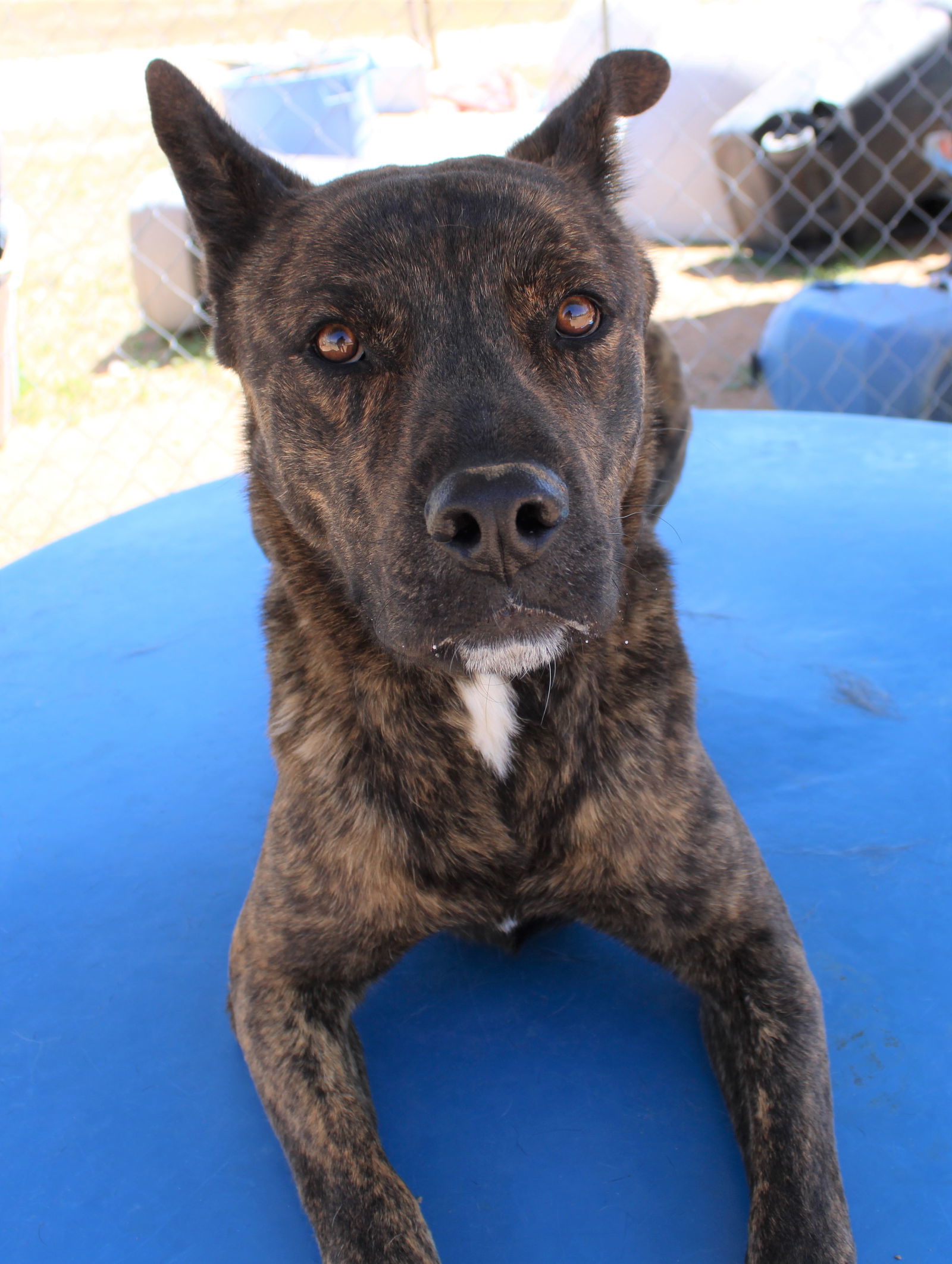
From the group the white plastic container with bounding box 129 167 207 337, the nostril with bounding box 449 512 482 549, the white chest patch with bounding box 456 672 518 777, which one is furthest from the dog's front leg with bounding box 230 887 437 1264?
the white plastic container with bounding box 129 167 207 337

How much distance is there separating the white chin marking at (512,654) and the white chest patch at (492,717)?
0.61 feet

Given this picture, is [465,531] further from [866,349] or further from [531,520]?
[866,349]

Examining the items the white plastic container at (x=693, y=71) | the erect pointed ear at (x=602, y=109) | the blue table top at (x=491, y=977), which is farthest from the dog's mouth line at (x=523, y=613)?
the white plastic container at (x=693, y=71)

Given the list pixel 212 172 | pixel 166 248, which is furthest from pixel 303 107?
pixel 212 172

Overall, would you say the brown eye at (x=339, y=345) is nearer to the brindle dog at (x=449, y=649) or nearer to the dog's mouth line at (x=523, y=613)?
the brindle dog at (x=449, y=649)

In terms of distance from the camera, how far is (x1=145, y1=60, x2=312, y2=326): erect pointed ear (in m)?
1.82

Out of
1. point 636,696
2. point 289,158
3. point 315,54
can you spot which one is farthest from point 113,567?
point 315,54

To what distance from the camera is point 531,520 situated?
1.43 m

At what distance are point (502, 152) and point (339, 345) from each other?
5.92 m

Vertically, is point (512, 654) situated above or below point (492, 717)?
above

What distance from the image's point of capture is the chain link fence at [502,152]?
5.85 meters

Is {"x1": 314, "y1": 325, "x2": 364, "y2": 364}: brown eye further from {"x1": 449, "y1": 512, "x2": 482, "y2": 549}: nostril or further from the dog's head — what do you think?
{"x1": 449, "y1": 512, "x2": 482, "y2": 549}: nostril

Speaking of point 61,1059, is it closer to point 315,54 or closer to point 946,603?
point 946,603

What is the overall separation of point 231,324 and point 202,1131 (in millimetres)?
1411
